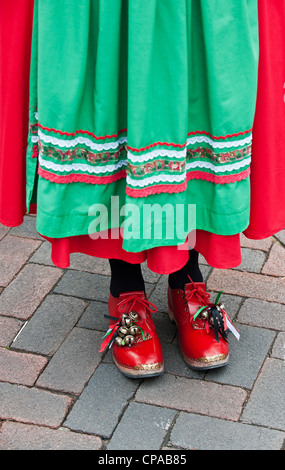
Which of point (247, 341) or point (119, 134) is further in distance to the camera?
point (247, 341)

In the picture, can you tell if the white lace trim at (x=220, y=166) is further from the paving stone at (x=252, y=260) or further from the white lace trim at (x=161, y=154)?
the paving stone at (x=252, y=260)

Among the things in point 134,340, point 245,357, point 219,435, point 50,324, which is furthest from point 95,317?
point 219,435

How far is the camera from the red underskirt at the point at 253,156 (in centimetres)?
154

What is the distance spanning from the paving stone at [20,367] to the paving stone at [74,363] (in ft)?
0.08

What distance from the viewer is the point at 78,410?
172 cm

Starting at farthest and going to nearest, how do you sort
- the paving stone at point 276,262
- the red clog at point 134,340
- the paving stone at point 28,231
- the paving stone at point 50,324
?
the paving stone at point 28,231 → the paving stone at point 276,262 → the paving stone at point 50,324 → the red clog at point 134,340

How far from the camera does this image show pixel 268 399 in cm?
174

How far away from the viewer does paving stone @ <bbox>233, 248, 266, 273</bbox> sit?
2.31 m

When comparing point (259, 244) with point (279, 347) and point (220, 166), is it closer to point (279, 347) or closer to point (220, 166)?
point (279, 347)

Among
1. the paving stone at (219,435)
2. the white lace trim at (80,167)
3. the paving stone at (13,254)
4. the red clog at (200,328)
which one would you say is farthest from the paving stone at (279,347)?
the paving stone at (13,254)

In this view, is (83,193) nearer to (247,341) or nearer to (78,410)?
(78,410)

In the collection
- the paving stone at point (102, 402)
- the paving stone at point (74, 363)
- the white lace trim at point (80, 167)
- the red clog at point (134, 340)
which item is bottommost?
the paving stone at point (74, 363)
